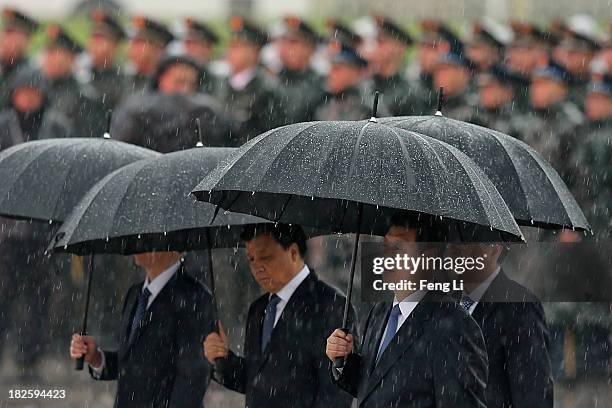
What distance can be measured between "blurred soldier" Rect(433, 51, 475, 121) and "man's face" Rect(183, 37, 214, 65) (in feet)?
→ 5.78

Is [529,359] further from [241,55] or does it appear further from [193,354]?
[241,55]

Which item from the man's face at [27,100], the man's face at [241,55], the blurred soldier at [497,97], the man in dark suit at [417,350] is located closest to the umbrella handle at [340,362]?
the man in dark suit at [417,350]

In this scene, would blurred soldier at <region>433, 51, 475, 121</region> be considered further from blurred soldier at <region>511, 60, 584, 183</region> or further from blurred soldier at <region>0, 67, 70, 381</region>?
blurred soldier at <region>0, 67, 70, 381</region>

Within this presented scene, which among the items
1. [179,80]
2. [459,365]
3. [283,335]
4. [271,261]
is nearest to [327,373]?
[283,335]

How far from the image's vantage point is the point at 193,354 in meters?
6.71

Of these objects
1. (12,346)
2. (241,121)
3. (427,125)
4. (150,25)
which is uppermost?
(150,25)

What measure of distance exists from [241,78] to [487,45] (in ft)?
5.59

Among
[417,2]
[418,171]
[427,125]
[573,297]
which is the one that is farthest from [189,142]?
[418,171]

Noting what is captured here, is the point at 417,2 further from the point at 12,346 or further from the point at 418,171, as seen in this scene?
the point at 418,171

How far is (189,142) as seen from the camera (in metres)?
10.7

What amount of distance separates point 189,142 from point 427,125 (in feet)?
14.0

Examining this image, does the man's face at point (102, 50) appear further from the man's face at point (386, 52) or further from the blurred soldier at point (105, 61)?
the man's face at point (386, 52)

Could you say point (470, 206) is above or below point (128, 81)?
below

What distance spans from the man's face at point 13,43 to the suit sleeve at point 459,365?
24.5 ft
